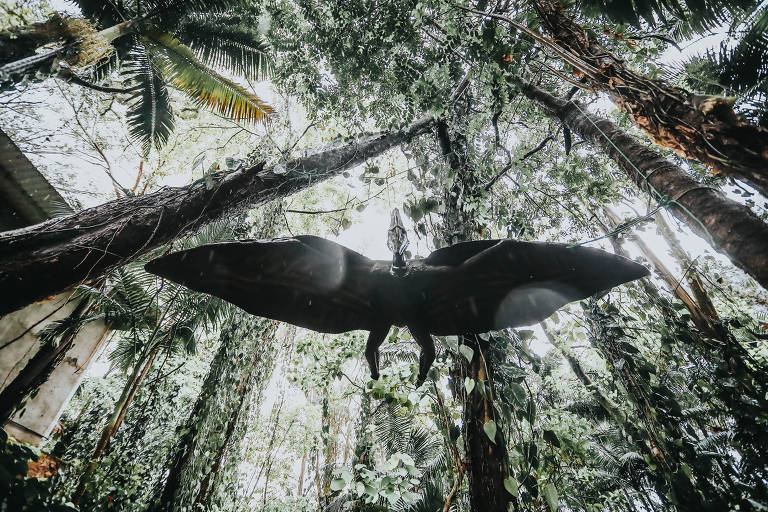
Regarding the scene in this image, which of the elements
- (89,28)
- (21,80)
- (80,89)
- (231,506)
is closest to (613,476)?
(231,506)

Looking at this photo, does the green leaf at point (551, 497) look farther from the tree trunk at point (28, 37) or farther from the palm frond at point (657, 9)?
the tree trunk at point (28, 37)

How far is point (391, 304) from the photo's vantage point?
194cm

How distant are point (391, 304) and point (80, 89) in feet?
36.4

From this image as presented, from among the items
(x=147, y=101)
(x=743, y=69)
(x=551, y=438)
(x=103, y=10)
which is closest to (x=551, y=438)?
(x=551, y=438)

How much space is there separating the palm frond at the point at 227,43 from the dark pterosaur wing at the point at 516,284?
7038 mm

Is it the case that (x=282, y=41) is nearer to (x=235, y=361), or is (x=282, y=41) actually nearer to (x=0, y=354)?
(x=235, y=361)

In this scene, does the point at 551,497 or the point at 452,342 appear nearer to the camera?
the point at 551,497

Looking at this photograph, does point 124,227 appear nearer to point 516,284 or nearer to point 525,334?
point 516,284

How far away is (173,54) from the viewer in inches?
241

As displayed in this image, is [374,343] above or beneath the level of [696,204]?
beneath

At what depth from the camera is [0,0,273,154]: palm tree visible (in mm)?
5691

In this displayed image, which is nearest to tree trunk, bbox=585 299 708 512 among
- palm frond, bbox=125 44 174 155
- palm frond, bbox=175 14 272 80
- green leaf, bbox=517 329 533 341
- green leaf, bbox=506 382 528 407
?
green leaf, bbox=517 329 533 341

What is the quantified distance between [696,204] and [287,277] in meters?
2.57

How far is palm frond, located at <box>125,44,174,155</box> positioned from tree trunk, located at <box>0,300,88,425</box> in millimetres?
4058
